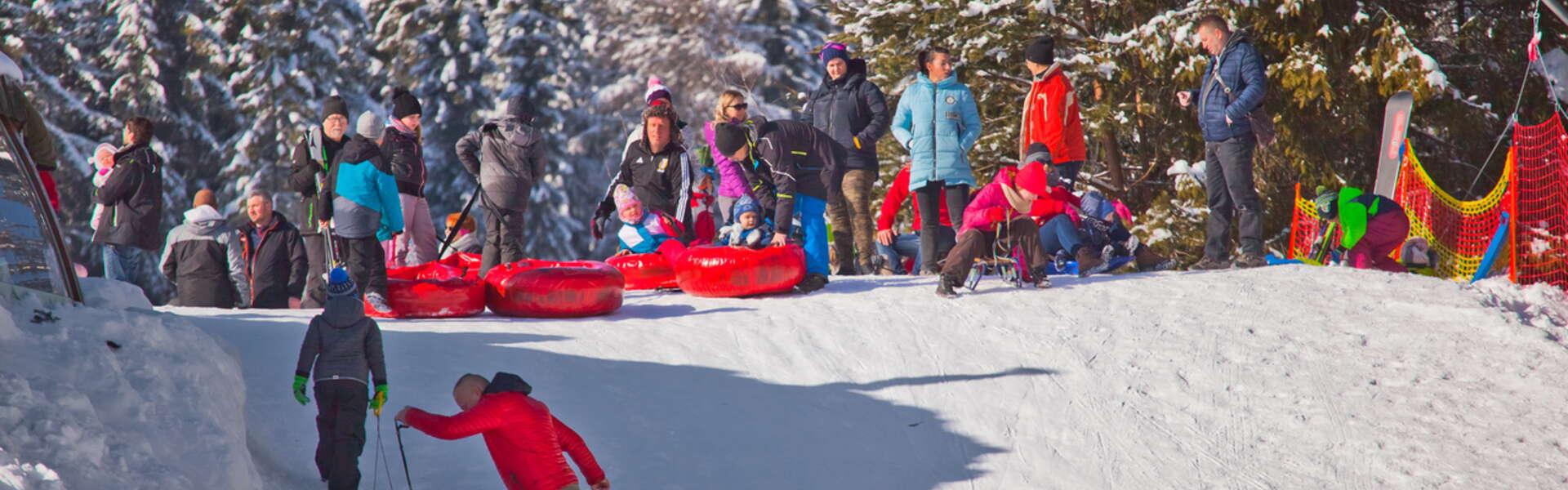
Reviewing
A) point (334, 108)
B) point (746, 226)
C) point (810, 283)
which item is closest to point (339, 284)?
point (334, 108)

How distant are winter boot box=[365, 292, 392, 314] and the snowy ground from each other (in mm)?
339

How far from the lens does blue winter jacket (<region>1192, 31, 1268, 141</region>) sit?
9.63 meters

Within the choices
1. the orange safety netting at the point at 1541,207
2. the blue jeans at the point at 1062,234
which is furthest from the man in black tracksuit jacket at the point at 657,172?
the orange safety netting at the point at 1541,207

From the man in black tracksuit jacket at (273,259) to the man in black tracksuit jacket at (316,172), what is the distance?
292 mm

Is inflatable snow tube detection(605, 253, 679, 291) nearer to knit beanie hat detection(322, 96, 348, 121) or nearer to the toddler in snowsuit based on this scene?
knit beanie hat detection(322, 96, 348, 121)

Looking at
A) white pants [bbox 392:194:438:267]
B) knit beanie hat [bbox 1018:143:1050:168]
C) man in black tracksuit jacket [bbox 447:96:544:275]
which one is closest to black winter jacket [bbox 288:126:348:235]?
white pants [bbox 392:194:438:267]

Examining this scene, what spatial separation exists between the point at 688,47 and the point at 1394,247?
2043 centimetres

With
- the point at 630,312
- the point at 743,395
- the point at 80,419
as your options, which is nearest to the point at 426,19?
the point at 630,312

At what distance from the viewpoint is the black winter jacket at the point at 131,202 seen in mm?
9180

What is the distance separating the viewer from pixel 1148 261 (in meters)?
10.5

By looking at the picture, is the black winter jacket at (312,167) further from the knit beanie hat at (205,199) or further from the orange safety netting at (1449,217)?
the orange safety netting at (1449,217)

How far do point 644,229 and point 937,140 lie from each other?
2.22 meters

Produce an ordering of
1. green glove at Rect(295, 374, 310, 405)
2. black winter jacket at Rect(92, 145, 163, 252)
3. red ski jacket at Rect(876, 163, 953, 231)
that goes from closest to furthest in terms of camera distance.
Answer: green glove at Rect(295, 374, 310, 405), black winter jacket at Rect(92, 145, 163, 252), red ski jacket at Rect(876, 163, 953, 231)

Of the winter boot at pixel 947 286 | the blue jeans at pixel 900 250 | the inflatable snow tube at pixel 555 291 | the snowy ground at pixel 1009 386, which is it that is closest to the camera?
the snowy ground at pixel 1009 386
